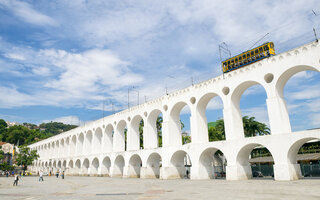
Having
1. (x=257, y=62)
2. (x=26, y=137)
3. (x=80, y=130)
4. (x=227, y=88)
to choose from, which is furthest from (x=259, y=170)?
(x=26, y=137)

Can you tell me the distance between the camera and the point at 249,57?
2444cm

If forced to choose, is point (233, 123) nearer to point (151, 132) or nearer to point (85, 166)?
point (151, 132)

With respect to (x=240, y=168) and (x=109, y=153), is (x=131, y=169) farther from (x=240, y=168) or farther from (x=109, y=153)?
(x=240, y=168)

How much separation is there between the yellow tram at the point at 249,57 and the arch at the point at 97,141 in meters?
29.4

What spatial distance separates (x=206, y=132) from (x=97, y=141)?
87.6ft

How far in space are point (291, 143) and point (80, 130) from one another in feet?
144

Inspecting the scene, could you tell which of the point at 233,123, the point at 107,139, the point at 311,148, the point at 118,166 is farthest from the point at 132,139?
the point at 311,148

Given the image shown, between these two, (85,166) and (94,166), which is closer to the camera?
(94,166)

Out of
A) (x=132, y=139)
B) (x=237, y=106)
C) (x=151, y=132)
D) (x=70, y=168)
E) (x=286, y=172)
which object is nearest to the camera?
(x=286, y=172)

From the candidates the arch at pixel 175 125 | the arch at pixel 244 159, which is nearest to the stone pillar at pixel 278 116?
the arch at pixel 244 159

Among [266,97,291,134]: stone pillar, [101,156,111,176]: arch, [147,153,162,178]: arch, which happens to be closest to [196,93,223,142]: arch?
[266,97,291,134]: stone pillar

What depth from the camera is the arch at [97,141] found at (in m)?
47.2

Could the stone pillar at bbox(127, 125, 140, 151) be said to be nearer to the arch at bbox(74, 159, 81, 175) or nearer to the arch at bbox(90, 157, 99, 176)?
the arch at bbox(90, 157, 99, 176)

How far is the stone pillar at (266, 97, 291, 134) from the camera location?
20875 millimetres
